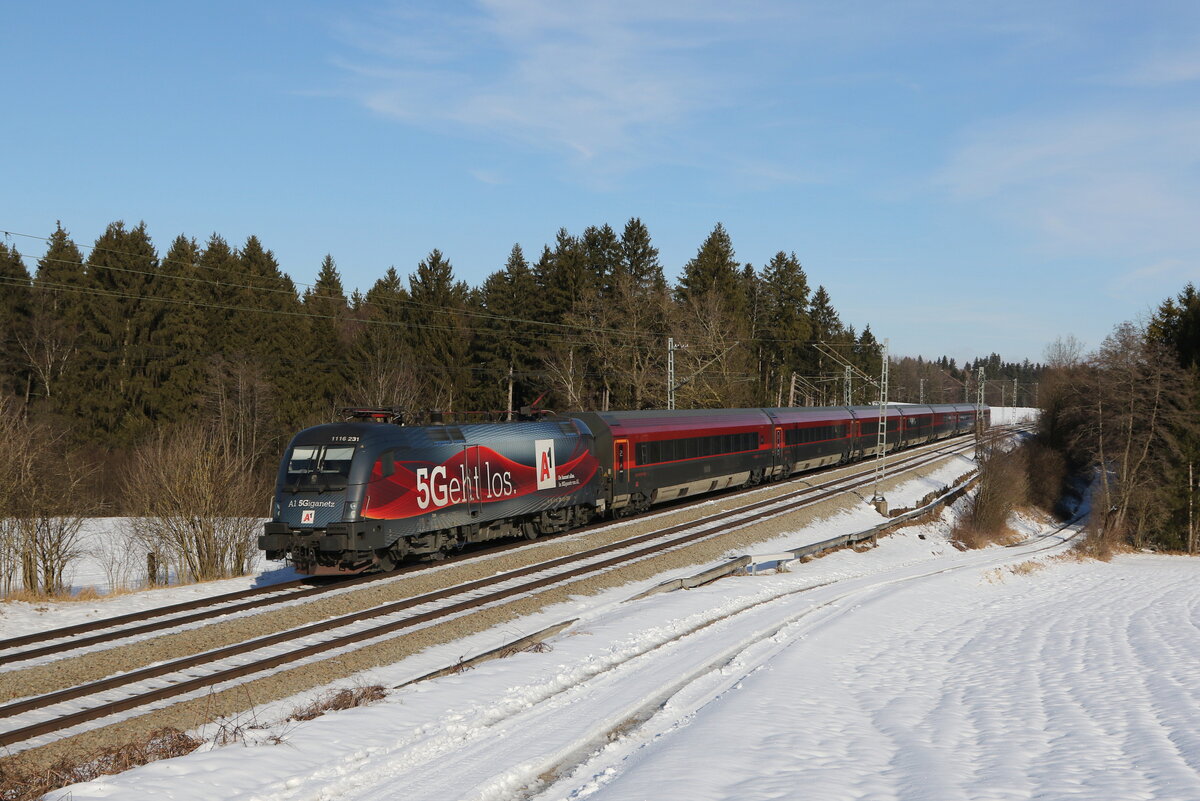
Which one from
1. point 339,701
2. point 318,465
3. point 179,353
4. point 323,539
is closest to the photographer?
point 339,701

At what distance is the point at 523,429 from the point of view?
24062 millimetres

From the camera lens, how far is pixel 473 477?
21562mm

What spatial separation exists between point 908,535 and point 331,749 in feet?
95.3

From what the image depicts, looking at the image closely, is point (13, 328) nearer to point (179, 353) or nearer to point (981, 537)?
point (179, 353)

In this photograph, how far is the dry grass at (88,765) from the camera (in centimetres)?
817

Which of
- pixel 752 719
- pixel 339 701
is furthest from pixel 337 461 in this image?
pixel 752 719

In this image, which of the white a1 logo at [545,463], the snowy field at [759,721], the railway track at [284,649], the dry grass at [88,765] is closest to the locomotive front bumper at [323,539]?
the railway track at [284,649]

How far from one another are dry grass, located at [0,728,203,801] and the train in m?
8.57

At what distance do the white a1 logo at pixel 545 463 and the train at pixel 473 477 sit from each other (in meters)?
0.03

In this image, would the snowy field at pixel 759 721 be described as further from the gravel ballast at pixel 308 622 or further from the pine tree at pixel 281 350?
the pine tree at pixel 281 350

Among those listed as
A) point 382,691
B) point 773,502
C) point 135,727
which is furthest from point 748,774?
point 773,502

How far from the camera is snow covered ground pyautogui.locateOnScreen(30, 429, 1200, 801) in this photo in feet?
27.3

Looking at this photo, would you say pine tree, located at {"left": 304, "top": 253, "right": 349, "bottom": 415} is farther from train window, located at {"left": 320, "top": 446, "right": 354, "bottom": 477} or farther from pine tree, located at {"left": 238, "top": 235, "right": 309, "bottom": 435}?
train window, located at {"left": 320, "top": 446, "right": 354, "bottom": 477}

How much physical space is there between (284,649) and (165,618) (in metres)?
3.37
